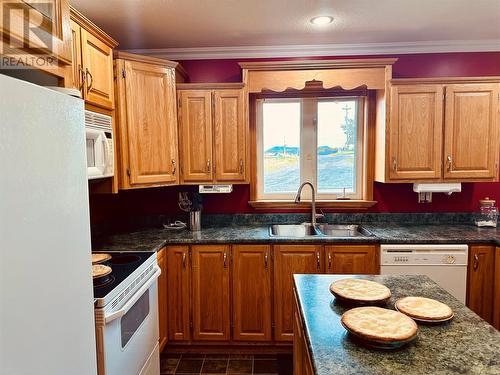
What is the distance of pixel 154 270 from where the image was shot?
2.17 metres

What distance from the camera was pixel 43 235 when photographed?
2.88ft

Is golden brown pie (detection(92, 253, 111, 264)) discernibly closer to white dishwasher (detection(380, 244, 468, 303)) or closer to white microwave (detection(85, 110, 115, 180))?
white microwave (detection(85, 110, 115, 180))

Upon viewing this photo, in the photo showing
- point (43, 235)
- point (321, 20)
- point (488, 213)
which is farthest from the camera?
point (488, 213)

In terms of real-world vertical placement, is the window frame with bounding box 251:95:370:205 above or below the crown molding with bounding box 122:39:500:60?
below

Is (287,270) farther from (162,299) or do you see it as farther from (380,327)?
(380,327)

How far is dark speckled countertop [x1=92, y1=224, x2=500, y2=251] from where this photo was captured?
2523 millimetres

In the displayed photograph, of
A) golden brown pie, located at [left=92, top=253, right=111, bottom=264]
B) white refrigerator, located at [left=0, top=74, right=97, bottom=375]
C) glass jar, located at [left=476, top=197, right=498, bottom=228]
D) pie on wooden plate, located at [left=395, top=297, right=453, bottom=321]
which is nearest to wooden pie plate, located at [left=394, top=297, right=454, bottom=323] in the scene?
pie on wooden plate, located at [left=395, top=297, right=453, bottom=321]

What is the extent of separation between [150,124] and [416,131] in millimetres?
2110

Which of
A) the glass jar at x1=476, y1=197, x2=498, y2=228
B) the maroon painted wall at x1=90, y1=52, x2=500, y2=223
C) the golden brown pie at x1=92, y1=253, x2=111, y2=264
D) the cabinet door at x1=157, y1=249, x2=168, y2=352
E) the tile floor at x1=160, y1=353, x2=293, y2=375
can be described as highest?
the maroon painted wall at x1=90, y1=52, x2=500, y2=223

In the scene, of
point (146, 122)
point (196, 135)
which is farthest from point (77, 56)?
point (196, 135)

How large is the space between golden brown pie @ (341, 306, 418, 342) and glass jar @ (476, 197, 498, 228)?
230 cm

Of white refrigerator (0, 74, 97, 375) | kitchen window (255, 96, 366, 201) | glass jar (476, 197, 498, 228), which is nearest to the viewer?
white refrigerator (0, 74, 97, 375)

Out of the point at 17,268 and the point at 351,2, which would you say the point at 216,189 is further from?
the point at 17,268

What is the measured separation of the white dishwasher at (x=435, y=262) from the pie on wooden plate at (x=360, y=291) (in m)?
1.09
